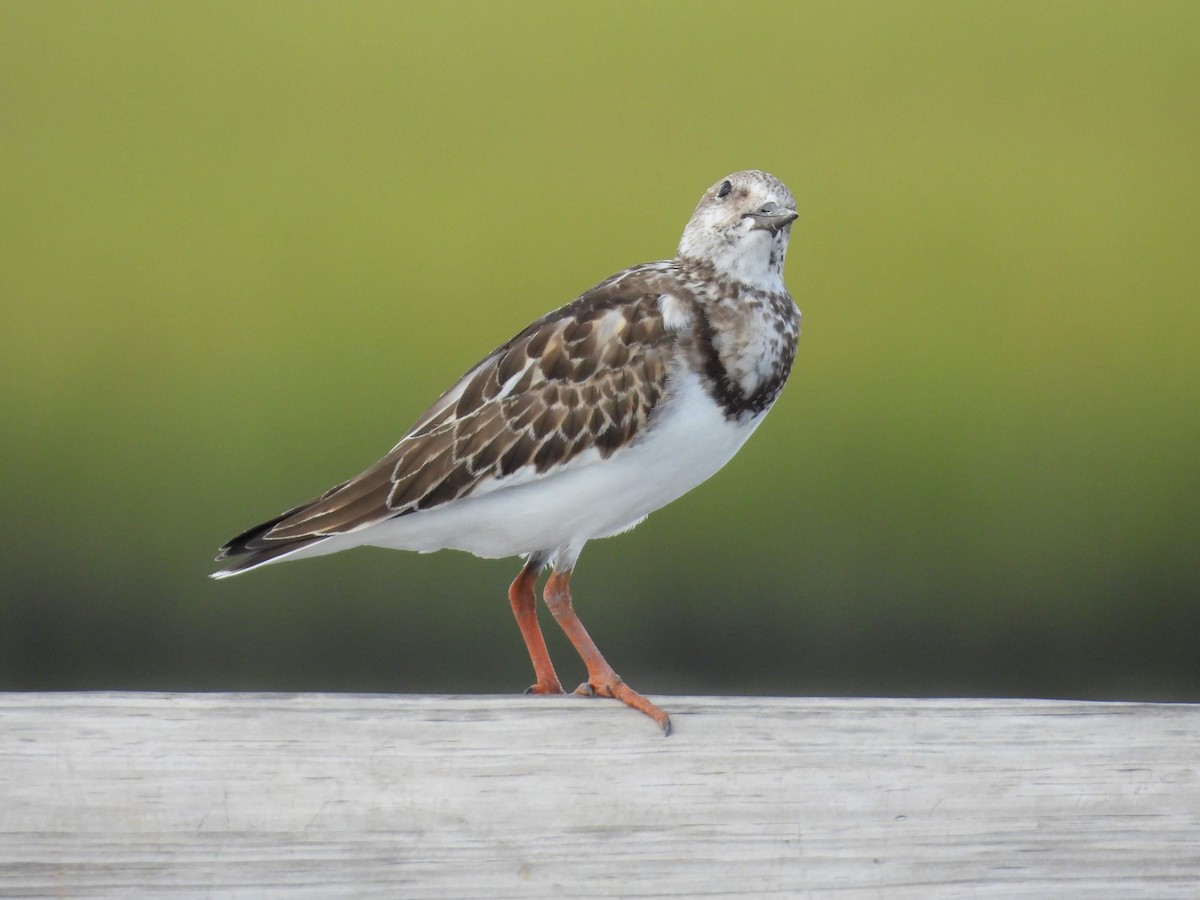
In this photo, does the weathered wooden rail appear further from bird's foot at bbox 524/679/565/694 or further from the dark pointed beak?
the dark pointed beak

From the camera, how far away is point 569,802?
5.33 feet

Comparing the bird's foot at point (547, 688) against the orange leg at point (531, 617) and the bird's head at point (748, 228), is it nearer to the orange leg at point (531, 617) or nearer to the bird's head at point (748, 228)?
the orange leg at point (531, 617)

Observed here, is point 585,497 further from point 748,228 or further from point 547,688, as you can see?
point 748,228

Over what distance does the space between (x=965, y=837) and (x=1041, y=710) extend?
188mm

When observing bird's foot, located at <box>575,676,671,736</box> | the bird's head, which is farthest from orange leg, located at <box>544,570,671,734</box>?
the bird's head

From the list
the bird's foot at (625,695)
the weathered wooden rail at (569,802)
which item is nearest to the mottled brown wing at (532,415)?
the bird's foot at (625,695)

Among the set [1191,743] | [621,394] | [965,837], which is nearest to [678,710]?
[965,837]

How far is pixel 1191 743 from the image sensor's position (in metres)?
1.68

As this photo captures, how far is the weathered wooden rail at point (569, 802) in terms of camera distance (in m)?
1.60

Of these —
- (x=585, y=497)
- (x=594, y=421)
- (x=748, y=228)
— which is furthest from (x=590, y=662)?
(x=748, y=228)

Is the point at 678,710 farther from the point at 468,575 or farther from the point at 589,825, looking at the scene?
the point at 468,575

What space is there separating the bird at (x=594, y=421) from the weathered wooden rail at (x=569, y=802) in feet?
1.09

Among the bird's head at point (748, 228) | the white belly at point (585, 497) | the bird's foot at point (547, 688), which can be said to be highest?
the bird's head at point (748, 228)

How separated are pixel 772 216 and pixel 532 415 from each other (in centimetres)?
47
